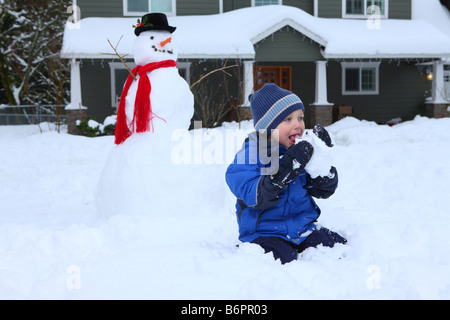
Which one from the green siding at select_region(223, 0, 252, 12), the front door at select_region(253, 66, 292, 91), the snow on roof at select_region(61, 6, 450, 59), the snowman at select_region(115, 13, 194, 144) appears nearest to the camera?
the snowman at select_region(115, 13, 194, 144)

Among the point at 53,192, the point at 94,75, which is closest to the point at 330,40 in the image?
the point at 94,75

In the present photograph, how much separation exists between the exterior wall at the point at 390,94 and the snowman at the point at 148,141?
13.2 m

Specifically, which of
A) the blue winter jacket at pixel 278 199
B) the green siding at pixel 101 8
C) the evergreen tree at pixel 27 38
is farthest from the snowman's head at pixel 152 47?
the evergreen tree at pixel 27 38

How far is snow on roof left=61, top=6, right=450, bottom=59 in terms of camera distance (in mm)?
13492

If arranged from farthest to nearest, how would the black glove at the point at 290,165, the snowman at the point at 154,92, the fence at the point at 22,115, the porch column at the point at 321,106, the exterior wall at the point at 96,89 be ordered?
the fence at the point at 22,115
the exterior wall at the point at 96,89
the porch column at the point at 321,106
the snowman at the point at 154,92
the black glove at the point at 290,165

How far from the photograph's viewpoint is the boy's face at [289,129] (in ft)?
9.63

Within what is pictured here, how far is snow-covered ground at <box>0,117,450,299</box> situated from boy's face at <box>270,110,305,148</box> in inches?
26.8

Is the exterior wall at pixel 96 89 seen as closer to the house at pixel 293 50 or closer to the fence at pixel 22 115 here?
the house at pixel 293 50

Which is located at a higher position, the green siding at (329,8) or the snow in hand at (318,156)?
the green siding at (329,8)

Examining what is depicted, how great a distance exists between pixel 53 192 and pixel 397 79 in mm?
14262

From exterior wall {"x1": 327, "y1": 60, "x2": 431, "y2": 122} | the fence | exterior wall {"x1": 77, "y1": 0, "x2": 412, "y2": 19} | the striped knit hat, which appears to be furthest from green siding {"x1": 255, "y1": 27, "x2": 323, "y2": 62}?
the striped knit hat

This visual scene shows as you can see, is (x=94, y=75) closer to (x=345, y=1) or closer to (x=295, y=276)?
(x=345, y=1)

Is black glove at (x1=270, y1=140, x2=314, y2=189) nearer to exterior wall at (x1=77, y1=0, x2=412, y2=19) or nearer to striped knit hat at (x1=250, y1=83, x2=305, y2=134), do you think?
striped knit hat at (x1=250, y1=83, x2=305, y2=134)
